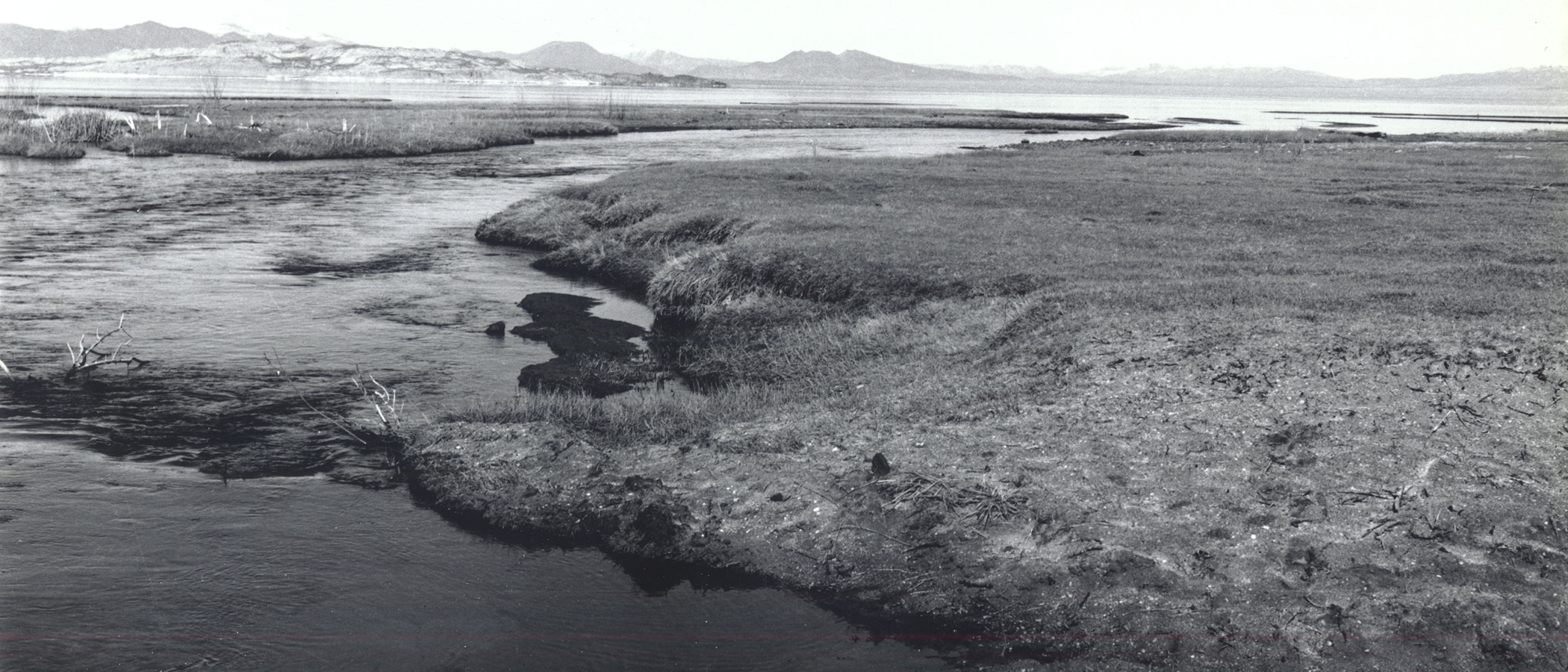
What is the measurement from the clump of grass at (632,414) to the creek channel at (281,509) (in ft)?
2.75

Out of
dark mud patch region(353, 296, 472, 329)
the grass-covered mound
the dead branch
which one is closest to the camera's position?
the dead branch

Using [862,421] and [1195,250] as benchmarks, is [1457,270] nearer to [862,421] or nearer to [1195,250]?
[1195,250]

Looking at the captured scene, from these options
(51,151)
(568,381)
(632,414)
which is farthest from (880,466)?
(51,151)

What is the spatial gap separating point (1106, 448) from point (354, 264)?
73.3ft

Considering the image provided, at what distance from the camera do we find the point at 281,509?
42.1ft

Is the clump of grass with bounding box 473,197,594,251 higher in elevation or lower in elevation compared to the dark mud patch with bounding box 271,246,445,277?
higher

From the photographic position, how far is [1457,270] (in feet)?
63.3

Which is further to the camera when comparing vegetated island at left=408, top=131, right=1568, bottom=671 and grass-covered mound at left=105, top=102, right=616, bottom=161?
grass-covered mound at left=105, top=102, right=616, bottom=161

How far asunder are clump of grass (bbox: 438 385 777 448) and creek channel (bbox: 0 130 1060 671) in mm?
837

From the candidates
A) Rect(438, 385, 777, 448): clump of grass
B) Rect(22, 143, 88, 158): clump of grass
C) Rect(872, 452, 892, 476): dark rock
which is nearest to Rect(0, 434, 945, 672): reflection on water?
Rect(872, 452, 892, 476): dark rock

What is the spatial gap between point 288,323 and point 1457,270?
22.4 metres

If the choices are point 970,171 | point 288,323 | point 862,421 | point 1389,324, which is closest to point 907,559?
point 862,421

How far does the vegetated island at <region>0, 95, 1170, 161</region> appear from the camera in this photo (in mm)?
61531

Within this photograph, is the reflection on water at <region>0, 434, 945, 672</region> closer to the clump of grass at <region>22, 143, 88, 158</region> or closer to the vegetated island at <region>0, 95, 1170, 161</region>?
the clump of grass at <region>22, 143, 88, 158</region>
